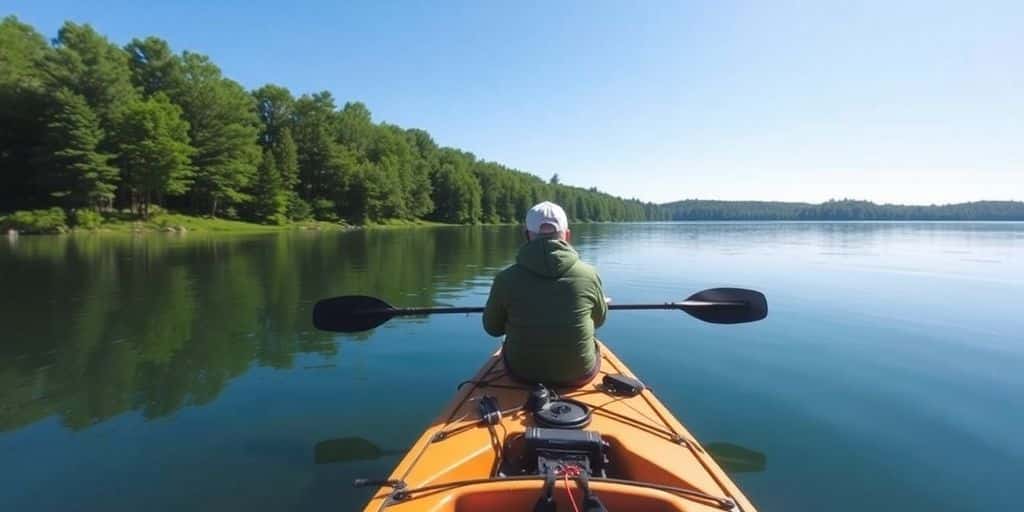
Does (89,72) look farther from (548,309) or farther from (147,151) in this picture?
(548,309)

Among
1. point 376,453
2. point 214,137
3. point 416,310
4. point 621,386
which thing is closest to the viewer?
point 621,386

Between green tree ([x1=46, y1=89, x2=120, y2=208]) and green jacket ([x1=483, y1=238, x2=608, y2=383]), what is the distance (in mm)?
47459

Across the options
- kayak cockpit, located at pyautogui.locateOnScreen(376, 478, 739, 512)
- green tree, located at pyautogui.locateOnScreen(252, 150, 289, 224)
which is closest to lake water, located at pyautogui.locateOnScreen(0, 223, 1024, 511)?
kayak cockpit, located at pyautogui.locateOnScreen(376, 478, 739, 512)

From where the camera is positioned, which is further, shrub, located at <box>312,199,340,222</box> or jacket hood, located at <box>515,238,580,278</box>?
shrub, located at <box>312,199,340,222</box>

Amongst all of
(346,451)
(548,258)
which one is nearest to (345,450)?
(346,451)

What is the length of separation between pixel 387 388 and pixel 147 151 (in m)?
46.4

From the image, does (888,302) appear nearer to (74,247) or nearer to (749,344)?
(749,344)

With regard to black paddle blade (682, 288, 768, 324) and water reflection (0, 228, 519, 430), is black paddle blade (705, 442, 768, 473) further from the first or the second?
water reflection (0, 228, 519, 430)

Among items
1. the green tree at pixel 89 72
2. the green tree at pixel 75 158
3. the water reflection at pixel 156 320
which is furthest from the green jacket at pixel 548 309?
the green tree at pixel 89 72

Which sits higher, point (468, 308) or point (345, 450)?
point (468, 308)

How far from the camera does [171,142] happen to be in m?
44.2

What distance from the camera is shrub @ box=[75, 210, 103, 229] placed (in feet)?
123

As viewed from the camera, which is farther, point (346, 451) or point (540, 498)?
point (346, 451)

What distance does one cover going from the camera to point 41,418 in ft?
20.0
